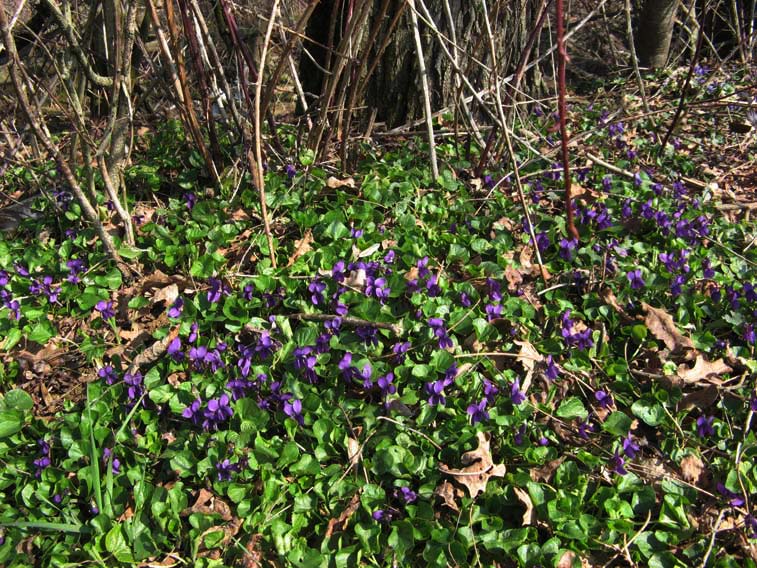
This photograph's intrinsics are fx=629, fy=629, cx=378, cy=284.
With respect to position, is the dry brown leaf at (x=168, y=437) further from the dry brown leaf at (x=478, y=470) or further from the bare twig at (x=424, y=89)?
the bare twig at (x=424, y=89)

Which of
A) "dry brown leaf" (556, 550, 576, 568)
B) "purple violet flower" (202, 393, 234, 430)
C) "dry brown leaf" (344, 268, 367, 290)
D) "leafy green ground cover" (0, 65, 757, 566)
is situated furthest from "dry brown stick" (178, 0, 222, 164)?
"dry brown leaf" (556, 550, 576, 568)

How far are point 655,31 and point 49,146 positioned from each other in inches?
185

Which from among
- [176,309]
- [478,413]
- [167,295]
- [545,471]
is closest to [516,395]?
[478,413]

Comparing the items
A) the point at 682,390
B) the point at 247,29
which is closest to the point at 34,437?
the point at 682,390

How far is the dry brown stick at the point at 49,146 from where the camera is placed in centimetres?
Result: 238

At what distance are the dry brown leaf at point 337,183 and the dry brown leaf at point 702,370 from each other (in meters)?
1.89

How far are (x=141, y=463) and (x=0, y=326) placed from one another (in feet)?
3.39

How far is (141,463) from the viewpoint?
2.34 metres

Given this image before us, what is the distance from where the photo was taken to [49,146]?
257 cm

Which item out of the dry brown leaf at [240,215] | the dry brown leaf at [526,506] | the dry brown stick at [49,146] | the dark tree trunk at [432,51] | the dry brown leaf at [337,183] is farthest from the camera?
the dark tree trunk at [432,51]

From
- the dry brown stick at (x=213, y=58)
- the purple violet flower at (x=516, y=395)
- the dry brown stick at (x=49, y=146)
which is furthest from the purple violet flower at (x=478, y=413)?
the dry brown stick at (x=213, y=58)

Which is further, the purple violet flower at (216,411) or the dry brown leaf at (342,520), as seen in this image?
the purple violet flower at (216,411)

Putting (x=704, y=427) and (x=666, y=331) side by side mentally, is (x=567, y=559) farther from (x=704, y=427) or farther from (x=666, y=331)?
(x=666, y=331)

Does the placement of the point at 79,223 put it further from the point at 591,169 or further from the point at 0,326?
the point at 591,169
